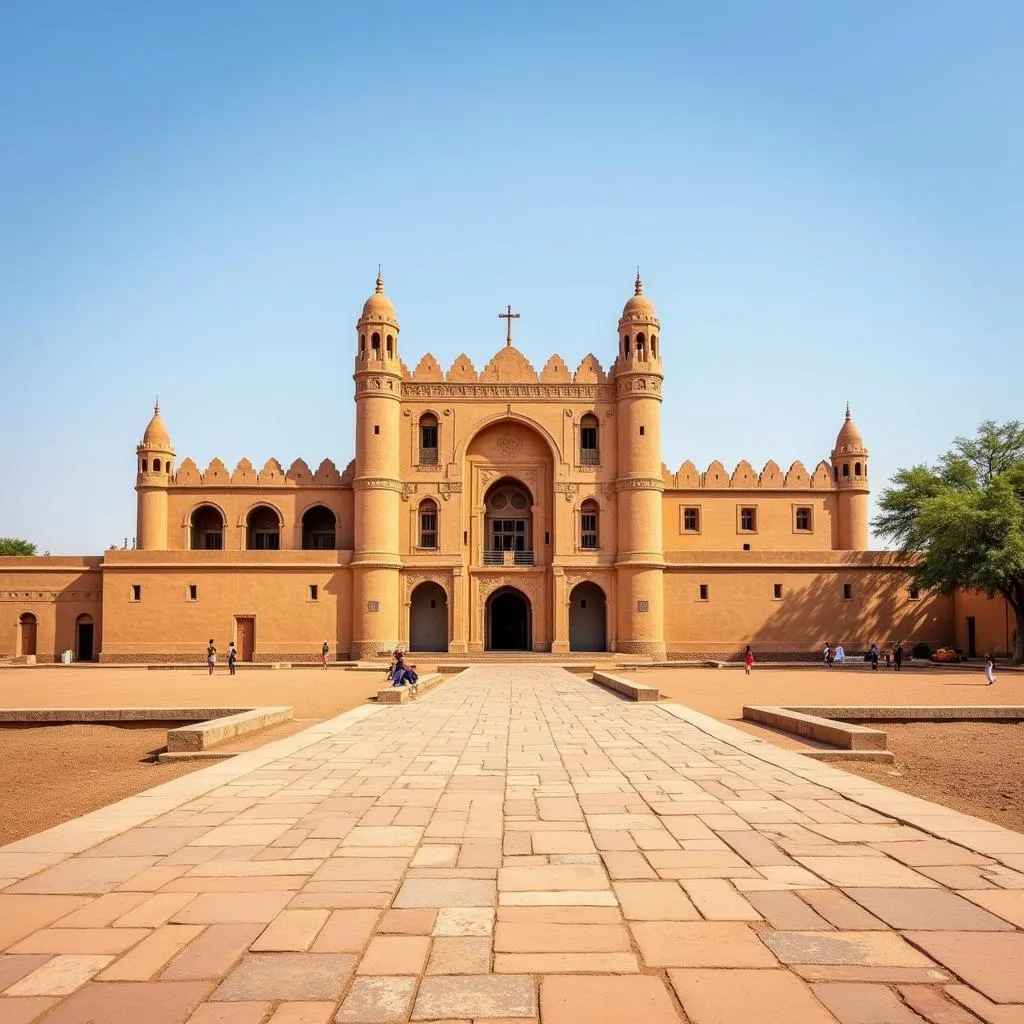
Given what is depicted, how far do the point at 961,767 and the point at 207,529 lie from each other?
3550 centimetres

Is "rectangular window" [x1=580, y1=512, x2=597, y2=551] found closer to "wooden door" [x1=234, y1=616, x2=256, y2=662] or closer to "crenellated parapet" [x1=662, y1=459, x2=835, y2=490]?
"crenellated parapet" [x1=662, y1=459, x2=835, y2=490]

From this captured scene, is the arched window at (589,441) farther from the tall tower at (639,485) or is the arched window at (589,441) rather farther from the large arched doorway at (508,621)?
the large arched doorway at (508,621)

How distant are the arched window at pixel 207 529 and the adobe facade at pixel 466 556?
44 cm

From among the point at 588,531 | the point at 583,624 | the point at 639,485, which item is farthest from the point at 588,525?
the point at 583,624

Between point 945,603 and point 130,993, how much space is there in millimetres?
39459

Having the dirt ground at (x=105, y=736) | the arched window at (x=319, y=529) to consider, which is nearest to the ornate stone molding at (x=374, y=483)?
the arched window at (x=319, y=529)

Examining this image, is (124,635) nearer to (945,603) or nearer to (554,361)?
(554,361)

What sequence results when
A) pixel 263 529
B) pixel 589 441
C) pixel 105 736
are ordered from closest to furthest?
pixel 105 736 < pixel 589 441 < pixel 263 529

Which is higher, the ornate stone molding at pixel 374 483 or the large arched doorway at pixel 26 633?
the ornate stone molding at pixel 374 483

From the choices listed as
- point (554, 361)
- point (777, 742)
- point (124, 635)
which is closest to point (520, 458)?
point (554, 361)

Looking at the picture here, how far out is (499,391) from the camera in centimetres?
3878

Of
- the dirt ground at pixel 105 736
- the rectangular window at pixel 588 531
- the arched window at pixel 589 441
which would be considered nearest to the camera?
the dirt ground at pixel 105 736

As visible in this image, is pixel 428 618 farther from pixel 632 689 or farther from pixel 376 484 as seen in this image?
pixel 632 689

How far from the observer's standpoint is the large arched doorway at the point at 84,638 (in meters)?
38.2
